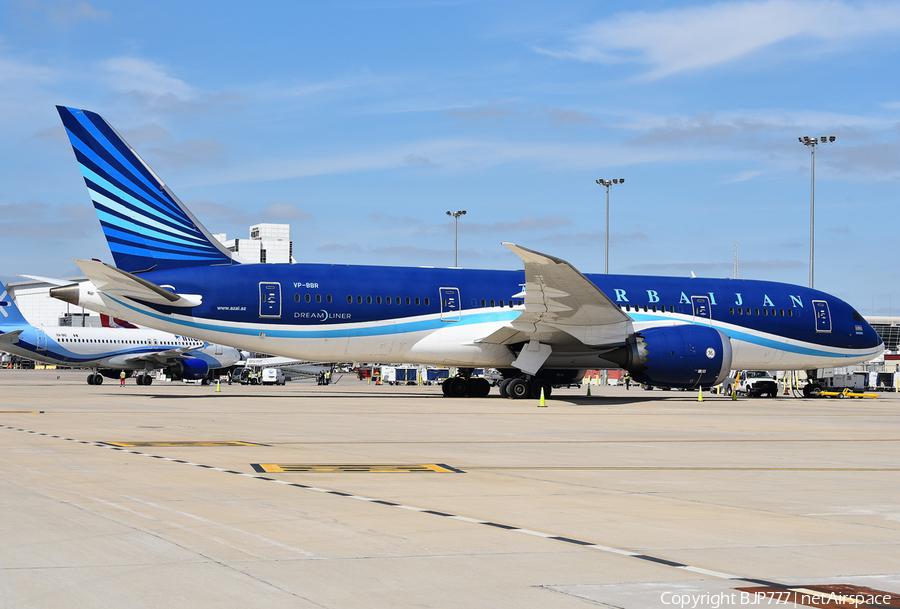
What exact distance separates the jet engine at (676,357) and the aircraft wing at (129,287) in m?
14.9

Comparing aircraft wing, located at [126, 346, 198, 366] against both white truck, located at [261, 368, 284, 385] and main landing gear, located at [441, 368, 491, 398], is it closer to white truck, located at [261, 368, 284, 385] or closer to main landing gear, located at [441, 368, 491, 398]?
white truck, located at [261, 368, 284, 385]

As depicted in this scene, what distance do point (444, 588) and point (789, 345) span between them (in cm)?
3371

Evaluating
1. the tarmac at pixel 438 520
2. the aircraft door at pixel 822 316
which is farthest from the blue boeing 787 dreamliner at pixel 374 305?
the tarmac at pixel 438 520

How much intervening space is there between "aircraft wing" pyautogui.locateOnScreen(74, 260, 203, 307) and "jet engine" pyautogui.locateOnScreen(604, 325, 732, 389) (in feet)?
48.8

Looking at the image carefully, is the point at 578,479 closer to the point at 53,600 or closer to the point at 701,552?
the point at 701,552

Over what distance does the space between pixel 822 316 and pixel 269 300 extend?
22220 mm

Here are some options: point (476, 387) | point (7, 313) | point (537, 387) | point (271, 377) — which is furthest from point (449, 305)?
point (271, 377)

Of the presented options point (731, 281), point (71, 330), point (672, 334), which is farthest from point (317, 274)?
point (71, 330)

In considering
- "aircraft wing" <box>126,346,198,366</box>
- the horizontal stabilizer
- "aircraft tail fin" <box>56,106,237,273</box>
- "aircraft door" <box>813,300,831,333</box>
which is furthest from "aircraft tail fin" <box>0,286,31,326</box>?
"aircraft door" <box>813,300,831,333</box>

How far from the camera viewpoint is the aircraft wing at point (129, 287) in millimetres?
28234

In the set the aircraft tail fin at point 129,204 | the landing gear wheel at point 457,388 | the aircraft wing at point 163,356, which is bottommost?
the landing gear wheel at point 457,388

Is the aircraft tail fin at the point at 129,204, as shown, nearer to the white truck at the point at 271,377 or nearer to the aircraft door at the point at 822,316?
the aircraft door at the point at 822,316

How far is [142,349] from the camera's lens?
59.7 meters

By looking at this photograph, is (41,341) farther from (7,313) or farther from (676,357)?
(676,357)
